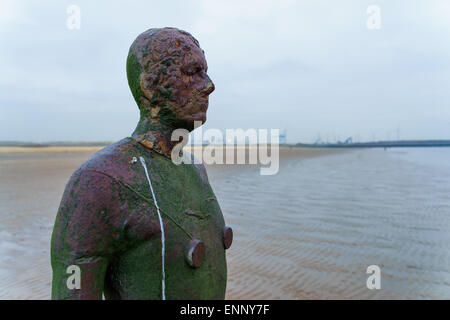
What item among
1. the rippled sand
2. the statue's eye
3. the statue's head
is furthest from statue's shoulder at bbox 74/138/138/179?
the rippled sand

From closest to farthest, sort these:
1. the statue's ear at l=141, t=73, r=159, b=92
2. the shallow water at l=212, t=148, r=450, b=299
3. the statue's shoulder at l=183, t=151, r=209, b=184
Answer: the statue's ear at l=141, t=73, r=159, b=92 → the statue's shoulder at l=183, t=151, r=209, b=184 → the shallow water at l=212, t=148, r=450, b=299

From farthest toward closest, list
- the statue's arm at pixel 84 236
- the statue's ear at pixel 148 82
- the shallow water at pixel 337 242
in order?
the shallow water at pixel 337 242
the statue's ear at pixel 148 82
the statue's arm at pixel 84 236

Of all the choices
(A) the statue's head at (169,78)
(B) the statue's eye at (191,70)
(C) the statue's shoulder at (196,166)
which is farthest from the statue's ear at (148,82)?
(C) the statue's shoulder at (196,166)

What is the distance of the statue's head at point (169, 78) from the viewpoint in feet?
5.65

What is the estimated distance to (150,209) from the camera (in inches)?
62.2

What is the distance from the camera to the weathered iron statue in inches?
58.8

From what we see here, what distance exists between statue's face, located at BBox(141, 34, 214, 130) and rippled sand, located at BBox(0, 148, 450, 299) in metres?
4.30

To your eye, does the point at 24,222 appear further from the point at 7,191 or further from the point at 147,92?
the point at 147,92

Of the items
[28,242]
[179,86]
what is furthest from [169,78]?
[28,242]

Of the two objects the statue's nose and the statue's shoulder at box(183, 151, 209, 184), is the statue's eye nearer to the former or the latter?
the statue's nose

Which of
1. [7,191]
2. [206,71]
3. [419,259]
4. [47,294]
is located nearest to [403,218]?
[419,259]

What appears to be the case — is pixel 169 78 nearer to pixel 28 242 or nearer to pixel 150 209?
pixel 150 209

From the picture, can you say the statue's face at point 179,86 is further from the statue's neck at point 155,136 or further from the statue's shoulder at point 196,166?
the statue's shoulder at point 196,166

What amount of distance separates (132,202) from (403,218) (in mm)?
10059
